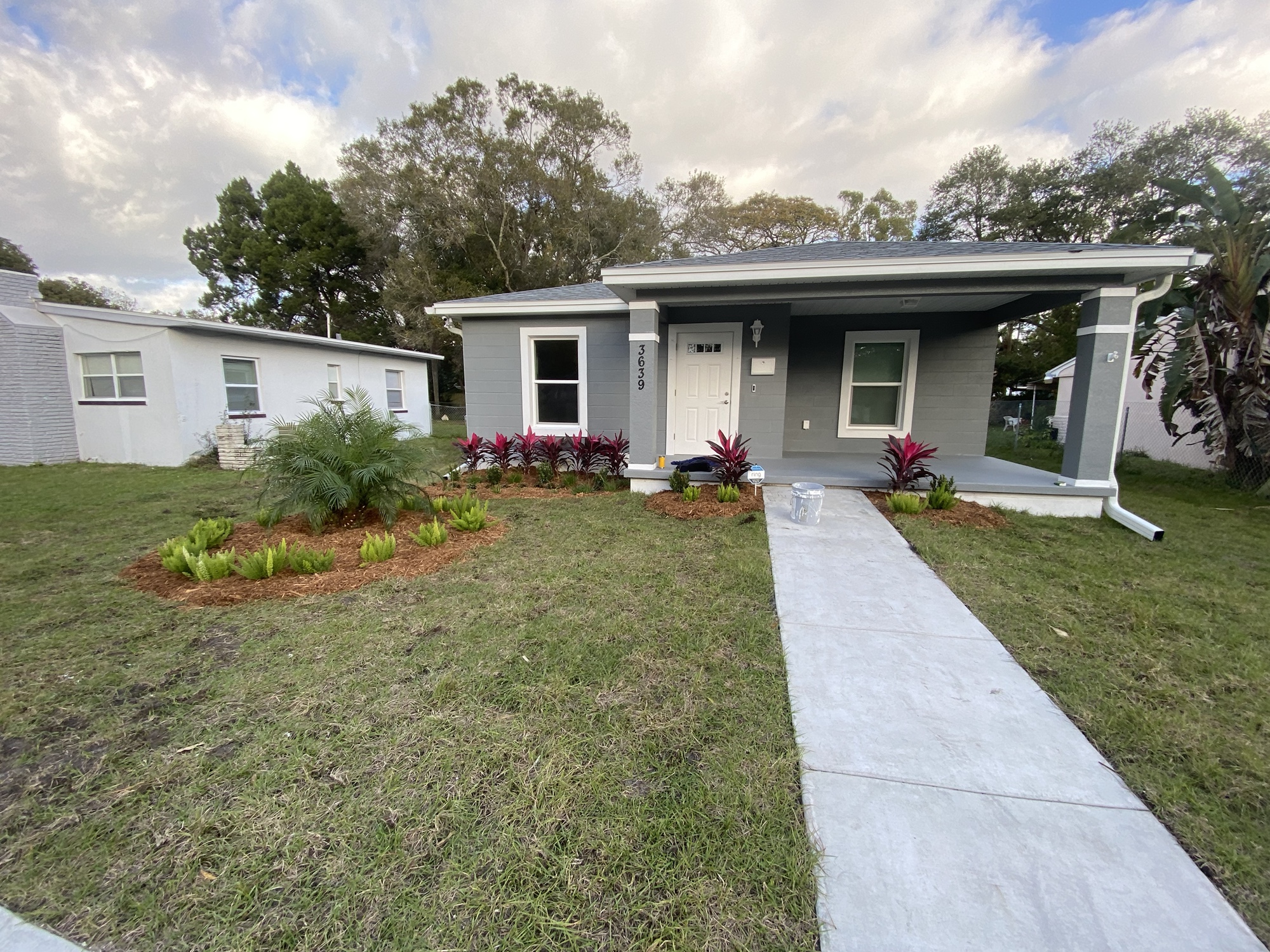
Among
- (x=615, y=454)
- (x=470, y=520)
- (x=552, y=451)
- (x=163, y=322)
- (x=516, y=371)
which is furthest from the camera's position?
(x=163, y=322)

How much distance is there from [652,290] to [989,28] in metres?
8.28

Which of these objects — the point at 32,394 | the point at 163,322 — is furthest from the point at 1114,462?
the point at 32,394

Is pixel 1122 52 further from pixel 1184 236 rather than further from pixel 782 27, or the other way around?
pixel 782 27

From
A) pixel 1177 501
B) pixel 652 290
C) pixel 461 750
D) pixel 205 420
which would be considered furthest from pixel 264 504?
pixel 1177 501

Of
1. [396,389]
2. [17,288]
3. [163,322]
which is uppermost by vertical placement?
[17,288]

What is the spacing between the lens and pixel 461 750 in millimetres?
2062

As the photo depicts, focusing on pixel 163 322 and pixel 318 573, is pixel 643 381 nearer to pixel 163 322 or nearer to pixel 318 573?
pixel 318 573

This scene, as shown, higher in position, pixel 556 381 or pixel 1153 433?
pixel 556 381

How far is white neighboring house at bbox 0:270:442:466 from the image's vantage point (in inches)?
365

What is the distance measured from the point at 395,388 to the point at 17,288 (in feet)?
23.4

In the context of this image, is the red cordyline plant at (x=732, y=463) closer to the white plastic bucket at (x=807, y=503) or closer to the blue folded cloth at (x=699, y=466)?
the blue folded cloth at (x=699, y=466)

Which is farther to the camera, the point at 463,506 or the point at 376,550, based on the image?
the point at 463,506

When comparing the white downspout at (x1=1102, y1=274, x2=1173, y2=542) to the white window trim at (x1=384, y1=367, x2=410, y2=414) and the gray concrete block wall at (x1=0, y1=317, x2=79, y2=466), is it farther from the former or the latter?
the gray concrete block wall at (x1=0, y1=317, x2=79, y2=466)

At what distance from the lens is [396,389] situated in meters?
15.0
